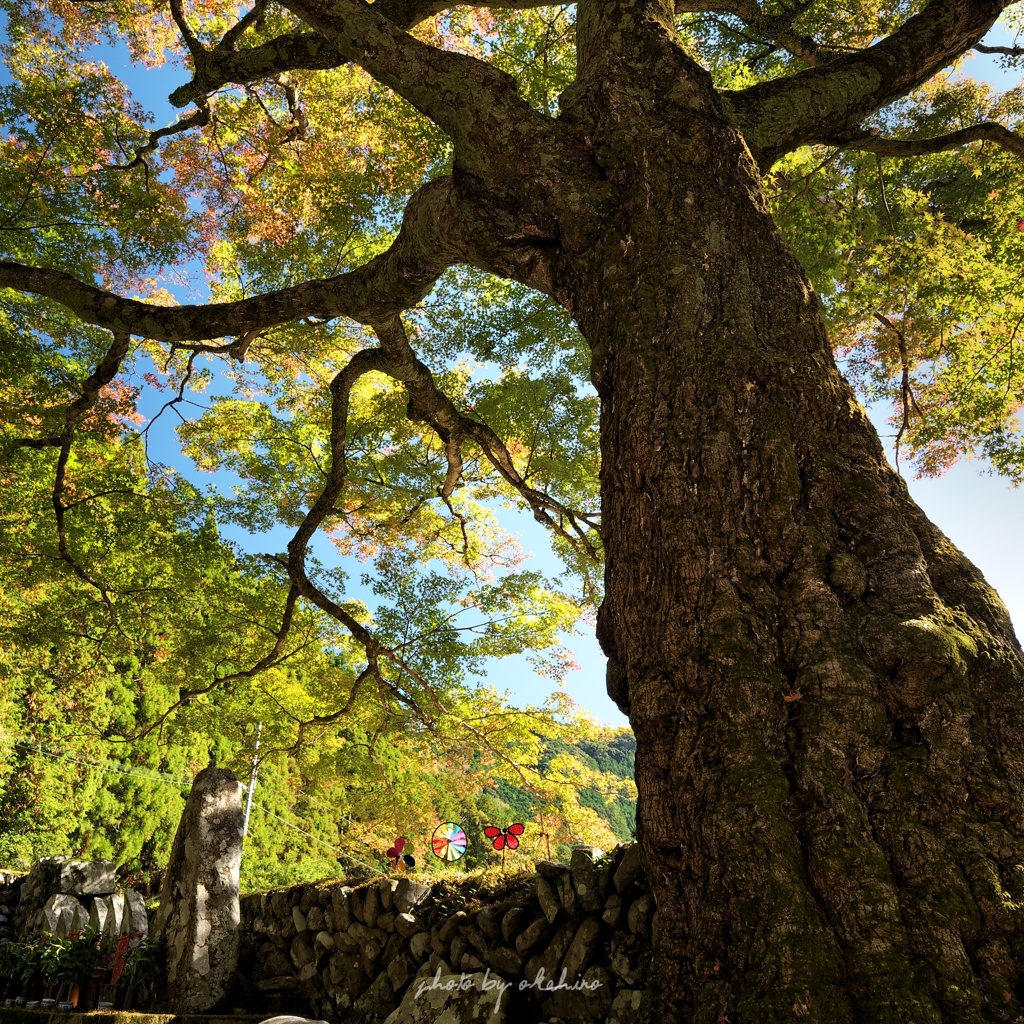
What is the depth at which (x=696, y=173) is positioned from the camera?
243 centimetres

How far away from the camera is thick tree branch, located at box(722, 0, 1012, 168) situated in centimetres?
293

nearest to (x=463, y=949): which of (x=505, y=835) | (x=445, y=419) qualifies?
(x=505, y=835)

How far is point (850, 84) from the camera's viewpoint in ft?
9.82

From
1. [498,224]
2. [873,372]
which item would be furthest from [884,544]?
[873,372]

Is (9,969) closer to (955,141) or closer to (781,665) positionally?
(781,665)

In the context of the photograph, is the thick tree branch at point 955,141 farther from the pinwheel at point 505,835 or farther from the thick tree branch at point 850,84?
the pinwheel at point 505,835

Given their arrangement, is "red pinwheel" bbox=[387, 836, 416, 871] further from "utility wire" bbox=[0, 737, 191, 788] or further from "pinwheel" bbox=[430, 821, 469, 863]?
"utility wire" bbox=[0, 737, 191, 788]

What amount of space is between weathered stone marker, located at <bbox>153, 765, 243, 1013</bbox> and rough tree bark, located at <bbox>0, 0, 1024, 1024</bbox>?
13.8 ft

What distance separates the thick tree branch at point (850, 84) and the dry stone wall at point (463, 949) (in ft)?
10.2

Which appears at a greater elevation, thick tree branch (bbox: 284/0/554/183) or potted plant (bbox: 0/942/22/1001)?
thick tree branch (bbox: 284/0/554/183)

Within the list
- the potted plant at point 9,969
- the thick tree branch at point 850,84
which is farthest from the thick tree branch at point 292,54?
the potted plant at point 9,969

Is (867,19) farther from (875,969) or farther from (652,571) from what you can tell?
(875,969)

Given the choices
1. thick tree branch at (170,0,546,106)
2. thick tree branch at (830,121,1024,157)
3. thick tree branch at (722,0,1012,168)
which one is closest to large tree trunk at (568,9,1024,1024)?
thick tree branch at (722,0,1012,168)

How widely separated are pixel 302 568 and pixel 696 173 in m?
4.19
